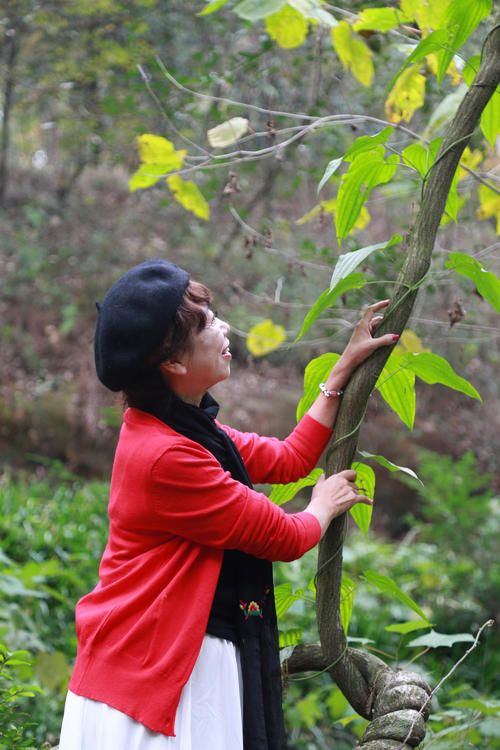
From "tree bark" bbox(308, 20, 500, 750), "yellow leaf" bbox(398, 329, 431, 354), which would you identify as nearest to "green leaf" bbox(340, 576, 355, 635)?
"tree bark" bbox(308, 20, 500, 750)

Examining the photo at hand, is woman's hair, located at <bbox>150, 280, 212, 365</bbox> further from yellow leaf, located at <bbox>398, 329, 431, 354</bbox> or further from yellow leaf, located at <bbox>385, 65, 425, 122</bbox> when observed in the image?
yellow leaf, located at <bbox>398, 329, 431, 354</bbox>

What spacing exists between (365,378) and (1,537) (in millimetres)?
3586

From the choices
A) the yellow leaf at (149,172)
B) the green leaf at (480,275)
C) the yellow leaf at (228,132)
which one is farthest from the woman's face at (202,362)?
the yellow leaf at (228,132)

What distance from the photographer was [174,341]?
1474mm

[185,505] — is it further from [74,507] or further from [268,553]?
[74,507]

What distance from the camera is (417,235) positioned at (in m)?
1.33

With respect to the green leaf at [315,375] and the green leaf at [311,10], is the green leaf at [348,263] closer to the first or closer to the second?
the green leaf at [315,375]

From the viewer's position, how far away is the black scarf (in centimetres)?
143

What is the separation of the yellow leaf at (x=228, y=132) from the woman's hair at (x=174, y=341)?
0.73 m

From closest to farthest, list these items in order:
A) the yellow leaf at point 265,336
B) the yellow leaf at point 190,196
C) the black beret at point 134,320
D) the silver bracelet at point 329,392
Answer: the black beret at point 134,320 < the silver bracelet at point 329,392 < the yellow leaf at point 190,196 < the yellow leaf at point 265,336

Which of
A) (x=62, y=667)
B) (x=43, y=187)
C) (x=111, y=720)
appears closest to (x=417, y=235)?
(x=111, y=720)

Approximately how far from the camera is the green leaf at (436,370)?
1.34 metres

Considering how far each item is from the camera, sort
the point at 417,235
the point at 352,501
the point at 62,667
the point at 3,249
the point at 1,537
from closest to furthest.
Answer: the point at 417,235, the point at 352,501, the point at 62,667, the point at 1,537, the point at 3,249

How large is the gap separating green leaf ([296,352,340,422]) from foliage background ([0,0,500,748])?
854 millimetres
